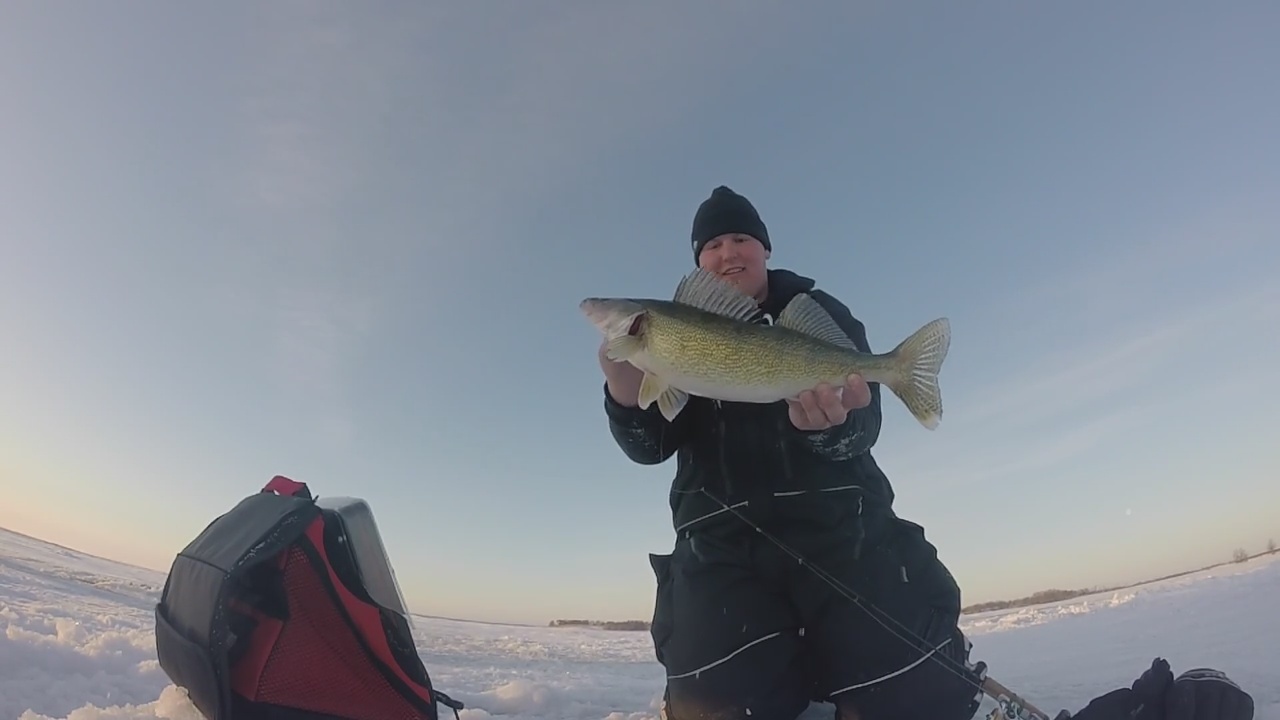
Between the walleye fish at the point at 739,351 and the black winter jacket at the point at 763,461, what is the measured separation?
321mm

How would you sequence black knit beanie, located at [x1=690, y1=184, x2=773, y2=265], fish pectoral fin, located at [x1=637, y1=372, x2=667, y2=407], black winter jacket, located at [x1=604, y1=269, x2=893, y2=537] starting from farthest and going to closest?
black knit beanie, located at [x1=690, y1=184, x2=773, y2=265], black winter jacket, located at [x1=604, y1=269, x2=893, y2=537], fish pectoral fin, located at [x1=637, y1=372, x2=667, y2=407]

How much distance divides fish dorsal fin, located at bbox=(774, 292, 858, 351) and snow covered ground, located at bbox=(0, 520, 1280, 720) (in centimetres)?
197

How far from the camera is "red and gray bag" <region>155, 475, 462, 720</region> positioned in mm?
2215

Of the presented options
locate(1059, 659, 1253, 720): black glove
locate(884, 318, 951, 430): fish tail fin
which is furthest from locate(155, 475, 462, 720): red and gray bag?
locate(1059, 659, 1253, 720): black glove

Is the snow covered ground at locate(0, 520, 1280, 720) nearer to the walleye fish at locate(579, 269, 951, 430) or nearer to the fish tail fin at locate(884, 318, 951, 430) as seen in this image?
the fish tail fin at locate(884, 318, 951, 430)

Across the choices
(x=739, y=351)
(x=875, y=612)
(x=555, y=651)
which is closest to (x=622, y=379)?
(x=739, y=351)

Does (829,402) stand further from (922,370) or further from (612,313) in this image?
(612,313)

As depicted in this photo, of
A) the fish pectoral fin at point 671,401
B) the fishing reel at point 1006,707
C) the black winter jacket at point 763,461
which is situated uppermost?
the fish pectoral fin at point 671,401

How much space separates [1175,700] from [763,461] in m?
2.22

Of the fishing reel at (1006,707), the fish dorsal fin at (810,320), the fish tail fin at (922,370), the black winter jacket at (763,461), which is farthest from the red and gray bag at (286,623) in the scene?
the fishing reel at (1006,707)

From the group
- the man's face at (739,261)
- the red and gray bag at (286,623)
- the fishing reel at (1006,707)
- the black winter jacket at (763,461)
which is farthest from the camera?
the man's face at (739,261)

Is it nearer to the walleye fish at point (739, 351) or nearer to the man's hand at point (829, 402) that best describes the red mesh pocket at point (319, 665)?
the walleye fish at point (739, 351)

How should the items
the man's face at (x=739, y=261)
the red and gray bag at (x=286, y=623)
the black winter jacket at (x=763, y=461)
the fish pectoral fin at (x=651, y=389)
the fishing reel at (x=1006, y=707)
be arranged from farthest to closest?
the man's face at (x=739, y=261) < the fishing reel at (x=1006, y=707) < the black winter jacket at (x=763, y=461) < the fish pectoral fin at (x=651, y=389) < the red and gray bag at (x=286, y=623)

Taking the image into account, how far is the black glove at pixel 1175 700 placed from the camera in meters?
3.03
